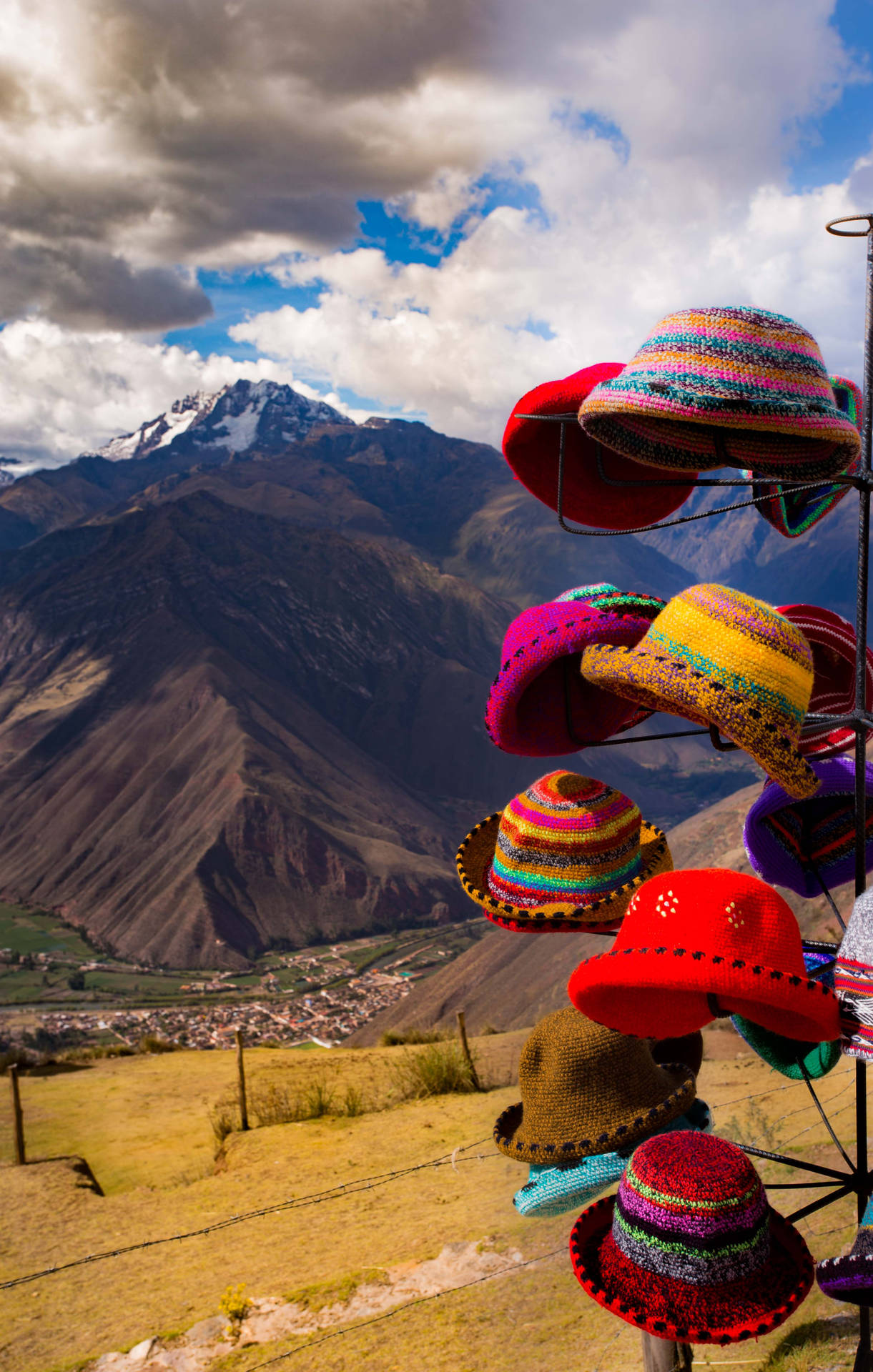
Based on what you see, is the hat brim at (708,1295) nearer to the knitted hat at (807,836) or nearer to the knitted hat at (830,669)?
the knitted hat at (807,836)

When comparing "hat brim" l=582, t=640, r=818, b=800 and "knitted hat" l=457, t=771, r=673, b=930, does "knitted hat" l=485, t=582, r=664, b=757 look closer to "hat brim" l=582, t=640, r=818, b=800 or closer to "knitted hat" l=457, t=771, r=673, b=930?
"knitted hat" l=457, t=771, r=673, b=930

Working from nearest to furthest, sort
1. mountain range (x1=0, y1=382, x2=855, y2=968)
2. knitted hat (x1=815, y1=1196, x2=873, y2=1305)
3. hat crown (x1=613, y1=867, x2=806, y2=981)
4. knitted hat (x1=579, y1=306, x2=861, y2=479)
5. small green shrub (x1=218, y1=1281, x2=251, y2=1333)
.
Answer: knitted hat (x1=815, y1=1196, x2=873, y2=1305)
hat crown (x1=613, y1=867, x2=806, y2=981)
knitted hat (x1=579, y1=306, x2=861, y2=479)
small green shrub (x1=218, y1=1281, x2=251, y2=1333)
mountain range (x1=0, y1=382, x2=855, y2=968)

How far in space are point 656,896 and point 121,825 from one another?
14904 cm

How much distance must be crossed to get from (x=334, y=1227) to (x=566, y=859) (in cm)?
603

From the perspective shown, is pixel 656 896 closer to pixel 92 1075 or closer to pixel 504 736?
pixel 504 736

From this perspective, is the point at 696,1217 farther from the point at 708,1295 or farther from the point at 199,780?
the point at 199,780

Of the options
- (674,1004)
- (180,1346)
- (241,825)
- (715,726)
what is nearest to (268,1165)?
(180,1346)

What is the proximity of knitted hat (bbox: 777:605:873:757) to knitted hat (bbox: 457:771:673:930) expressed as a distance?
0.87 m

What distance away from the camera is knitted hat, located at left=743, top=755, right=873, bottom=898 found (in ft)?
9.94

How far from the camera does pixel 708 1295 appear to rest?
7.63 feet

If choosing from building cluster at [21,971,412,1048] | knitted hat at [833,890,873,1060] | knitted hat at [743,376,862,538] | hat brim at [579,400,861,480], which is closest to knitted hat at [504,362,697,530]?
knitted hat at [743,376,862,538]

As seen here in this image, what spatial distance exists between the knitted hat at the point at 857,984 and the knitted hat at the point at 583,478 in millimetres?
1741

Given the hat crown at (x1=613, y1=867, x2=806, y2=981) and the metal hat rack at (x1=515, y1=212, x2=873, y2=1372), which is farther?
the metal hat rack at (x1=515, y1=212, x2=873, y2=1372)

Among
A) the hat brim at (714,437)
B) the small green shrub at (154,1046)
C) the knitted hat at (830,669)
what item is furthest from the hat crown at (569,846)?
the small green shrub at (154,1046)
